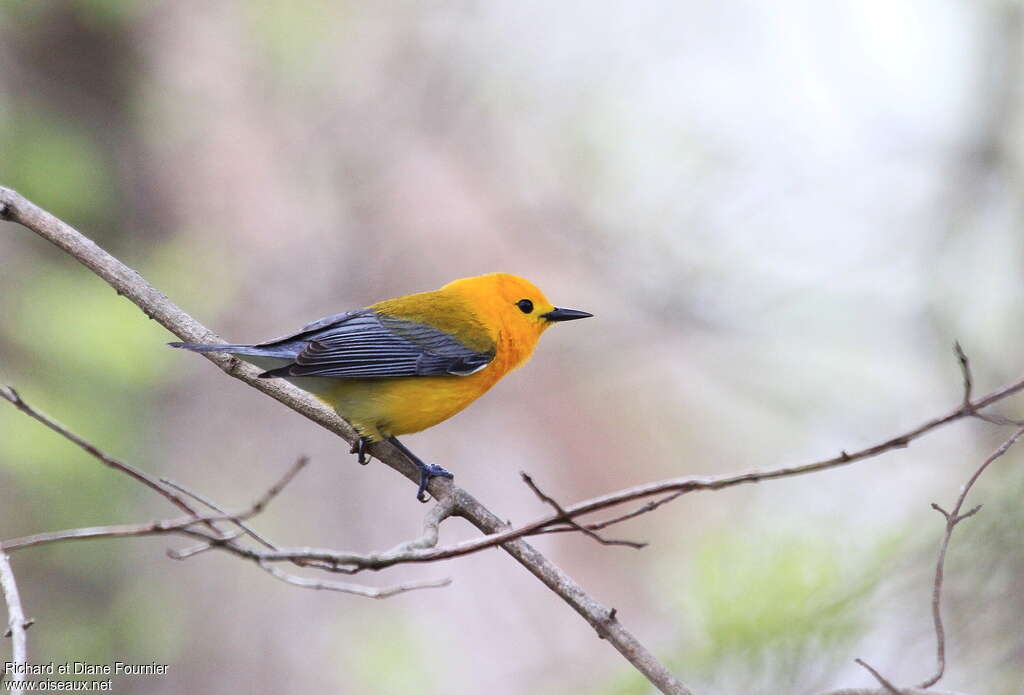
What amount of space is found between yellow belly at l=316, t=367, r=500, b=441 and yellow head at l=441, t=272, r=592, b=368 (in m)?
0.57

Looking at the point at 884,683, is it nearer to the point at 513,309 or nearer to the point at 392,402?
the point at 392,402

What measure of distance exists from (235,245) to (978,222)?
17.5 ft

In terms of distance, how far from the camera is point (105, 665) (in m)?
6.06

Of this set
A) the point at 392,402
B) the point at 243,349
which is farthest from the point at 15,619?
the point at 392,402

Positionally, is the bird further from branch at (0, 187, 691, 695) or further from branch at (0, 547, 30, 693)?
branch at (0, 547, 30, 693)

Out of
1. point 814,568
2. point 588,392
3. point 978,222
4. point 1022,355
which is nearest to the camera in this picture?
point 814,568

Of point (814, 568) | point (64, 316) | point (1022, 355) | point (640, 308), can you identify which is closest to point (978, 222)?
point (1022, 355)

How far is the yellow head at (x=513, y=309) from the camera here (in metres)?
4.57

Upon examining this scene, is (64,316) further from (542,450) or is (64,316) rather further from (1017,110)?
(1017,110)

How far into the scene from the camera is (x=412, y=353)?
4.18m

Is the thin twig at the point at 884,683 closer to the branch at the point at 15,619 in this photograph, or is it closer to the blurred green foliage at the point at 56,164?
the branch at the point at 15,619

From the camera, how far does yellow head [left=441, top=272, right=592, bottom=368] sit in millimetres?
4574

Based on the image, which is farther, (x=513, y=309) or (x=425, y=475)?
(x=513, y=309)

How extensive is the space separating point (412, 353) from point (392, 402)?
40cm
